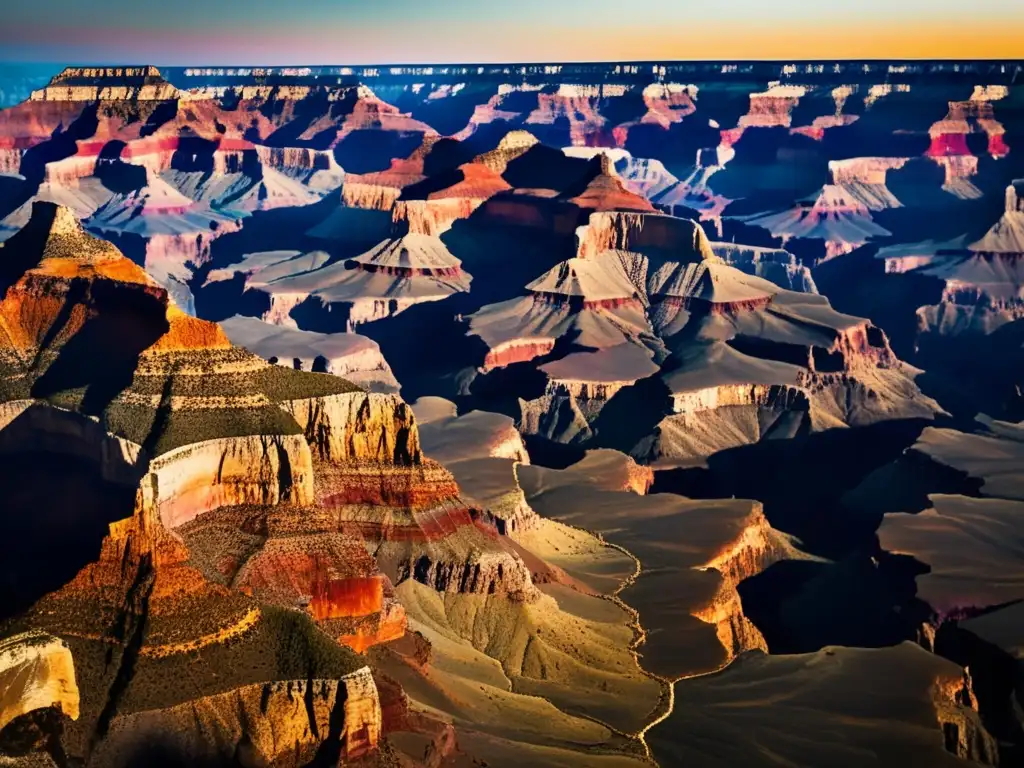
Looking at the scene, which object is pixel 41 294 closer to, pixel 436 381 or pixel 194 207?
pixel 436 381

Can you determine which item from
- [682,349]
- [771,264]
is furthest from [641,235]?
[771,264]

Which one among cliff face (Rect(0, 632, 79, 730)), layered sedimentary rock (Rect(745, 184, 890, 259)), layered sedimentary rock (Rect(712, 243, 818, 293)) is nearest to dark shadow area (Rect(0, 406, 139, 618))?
cliff face (Rect(0, 632, 79, 730))

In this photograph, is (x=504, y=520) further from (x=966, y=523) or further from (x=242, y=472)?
(x=966, y=523)

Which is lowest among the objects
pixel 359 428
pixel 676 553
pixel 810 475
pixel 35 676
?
pixel 35 676

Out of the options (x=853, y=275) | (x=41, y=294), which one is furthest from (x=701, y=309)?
(x=41, y=294)

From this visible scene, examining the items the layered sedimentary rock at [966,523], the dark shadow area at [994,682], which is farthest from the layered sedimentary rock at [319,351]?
the dark shadow area at [994,682]

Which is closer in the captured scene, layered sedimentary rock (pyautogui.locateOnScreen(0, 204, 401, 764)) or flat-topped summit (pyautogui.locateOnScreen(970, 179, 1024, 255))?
layered sedimentary rock (pyautogui.locateOnScreen(0, 204, 401, 764))

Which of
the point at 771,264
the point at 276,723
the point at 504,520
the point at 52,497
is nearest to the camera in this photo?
the point at 276,723

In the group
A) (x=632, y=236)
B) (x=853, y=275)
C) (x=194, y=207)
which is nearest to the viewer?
(x=632, y=236)

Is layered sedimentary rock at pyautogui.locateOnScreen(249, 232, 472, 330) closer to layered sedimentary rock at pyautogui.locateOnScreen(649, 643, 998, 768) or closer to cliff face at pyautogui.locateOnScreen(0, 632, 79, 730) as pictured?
layered sedimentary rock at pyautogui.locateOnScreen(649, 643, 998, 768)
